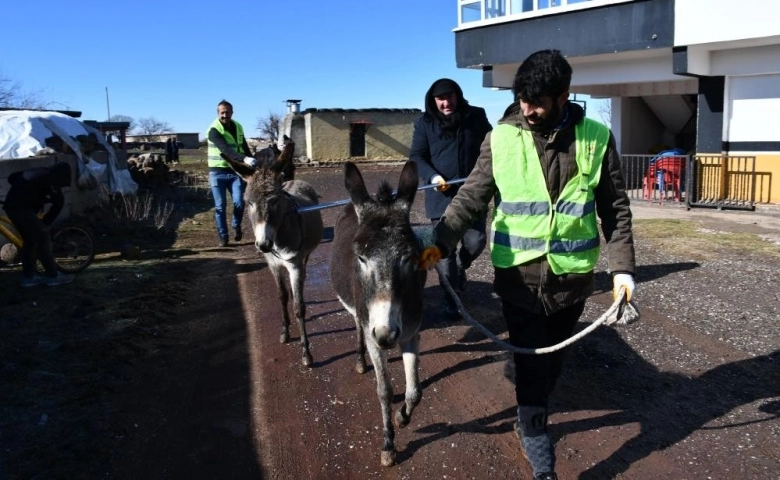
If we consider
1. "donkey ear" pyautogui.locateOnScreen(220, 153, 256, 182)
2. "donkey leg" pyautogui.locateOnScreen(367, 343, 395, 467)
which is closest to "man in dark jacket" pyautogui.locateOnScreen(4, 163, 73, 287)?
"donkey ear" pyautogui.locateOnScreen(220, 153, 256, 182)

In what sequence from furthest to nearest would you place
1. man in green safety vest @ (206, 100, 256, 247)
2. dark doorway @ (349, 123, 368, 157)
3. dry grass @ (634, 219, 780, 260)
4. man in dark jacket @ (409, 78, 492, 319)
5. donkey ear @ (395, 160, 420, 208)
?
dark doorway @ (349, 123, 368, 157) → man in green safety vest @ (206, 100, 256, 247) → dry grass @ (634, 219, 780, 260) → man in dark jacket @ (409, 78, 492, 319) → donkey ear @ (395, 160, 420, 208)

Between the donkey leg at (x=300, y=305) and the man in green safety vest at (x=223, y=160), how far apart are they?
4241 mm

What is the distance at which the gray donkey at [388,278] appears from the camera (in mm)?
3207

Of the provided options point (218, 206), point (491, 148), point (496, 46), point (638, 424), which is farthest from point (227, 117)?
point (496, 46)

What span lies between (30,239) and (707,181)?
13.6m

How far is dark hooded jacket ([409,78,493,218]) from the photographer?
5.68 metres

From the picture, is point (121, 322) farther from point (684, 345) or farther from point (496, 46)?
point (496, 46)

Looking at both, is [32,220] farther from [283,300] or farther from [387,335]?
[387,335]

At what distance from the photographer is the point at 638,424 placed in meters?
4.03

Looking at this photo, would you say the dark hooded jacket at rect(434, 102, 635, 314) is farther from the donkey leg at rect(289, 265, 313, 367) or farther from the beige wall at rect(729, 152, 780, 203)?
the beige wall at rect(729, 152, 780, 203)

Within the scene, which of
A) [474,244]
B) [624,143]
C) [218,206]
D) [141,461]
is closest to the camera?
[141,461]

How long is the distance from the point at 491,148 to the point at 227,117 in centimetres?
Answer: 745

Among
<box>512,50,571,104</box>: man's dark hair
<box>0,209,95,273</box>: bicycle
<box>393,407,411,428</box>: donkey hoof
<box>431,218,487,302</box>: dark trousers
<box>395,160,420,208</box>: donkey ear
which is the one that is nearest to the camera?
<box>512,50,571,104</box>: man's dark hair

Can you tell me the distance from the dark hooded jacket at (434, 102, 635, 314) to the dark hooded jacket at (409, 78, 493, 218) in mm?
2208
